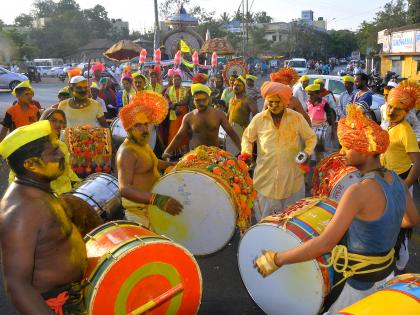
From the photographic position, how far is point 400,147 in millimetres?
4570

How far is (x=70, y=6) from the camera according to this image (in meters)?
92.4

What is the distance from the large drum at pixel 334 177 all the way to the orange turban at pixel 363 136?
187 cm

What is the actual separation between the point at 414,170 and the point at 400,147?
0.34 meters

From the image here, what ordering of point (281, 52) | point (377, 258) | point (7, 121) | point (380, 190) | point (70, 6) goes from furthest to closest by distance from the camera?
point (70, 6)
point (281, 52)
point (7, 121)
point (377, 258)
point (380, 190)

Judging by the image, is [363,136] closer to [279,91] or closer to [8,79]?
[279,91]

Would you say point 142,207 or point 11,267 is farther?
point 142,207

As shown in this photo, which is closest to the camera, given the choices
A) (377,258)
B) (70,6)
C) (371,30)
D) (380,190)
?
(380,190)

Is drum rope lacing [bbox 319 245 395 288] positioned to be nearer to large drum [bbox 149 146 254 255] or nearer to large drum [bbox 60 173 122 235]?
large drum [bbox 149 146 254 255]

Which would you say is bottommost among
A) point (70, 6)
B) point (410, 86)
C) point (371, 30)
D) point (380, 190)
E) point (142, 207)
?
point (142, 207)

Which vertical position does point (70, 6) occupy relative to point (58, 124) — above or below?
above

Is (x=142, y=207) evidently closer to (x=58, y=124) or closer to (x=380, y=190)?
(x=58, y=124)

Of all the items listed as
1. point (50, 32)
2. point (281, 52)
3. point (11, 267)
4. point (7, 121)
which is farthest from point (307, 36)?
point (11, 267)

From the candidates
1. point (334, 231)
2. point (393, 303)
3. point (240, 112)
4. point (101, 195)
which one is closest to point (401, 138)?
point (334, 231)

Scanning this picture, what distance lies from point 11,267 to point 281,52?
6892 cm
